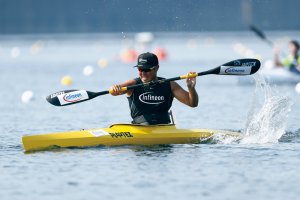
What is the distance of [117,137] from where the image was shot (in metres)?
15.2

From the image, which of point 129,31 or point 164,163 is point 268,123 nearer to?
point 164,163

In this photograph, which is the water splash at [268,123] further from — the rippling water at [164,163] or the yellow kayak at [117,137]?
the yellow kayak at [117,137]

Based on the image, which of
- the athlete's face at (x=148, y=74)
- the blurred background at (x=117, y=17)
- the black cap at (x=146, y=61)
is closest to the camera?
the black cap at (x=146, y=61)

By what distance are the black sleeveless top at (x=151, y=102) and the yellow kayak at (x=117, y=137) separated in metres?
0.27

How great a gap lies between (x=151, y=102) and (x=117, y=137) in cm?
90

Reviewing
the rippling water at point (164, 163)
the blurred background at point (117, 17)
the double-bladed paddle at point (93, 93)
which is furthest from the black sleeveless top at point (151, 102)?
the blurred background at point (117, 17)

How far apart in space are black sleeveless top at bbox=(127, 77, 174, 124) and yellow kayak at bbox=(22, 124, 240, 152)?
0.27m

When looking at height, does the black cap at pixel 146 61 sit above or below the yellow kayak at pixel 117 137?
above

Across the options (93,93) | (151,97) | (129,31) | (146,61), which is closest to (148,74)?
(146,61)

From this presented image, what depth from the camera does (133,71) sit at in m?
43.8

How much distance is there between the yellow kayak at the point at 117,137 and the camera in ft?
49.0

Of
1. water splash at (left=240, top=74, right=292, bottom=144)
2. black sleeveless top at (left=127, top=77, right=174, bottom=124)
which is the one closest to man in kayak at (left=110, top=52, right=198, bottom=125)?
black sleeveless top at (left=127, top=77, right=174, bottom=124)

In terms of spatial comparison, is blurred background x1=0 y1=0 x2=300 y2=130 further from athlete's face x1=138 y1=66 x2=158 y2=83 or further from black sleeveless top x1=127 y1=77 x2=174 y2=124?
athlete's face x1=138 y1=66 x2=158 y2=83

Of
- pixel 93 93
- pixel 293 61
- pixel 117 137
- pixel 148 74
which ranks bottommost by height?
pixel 117 137
